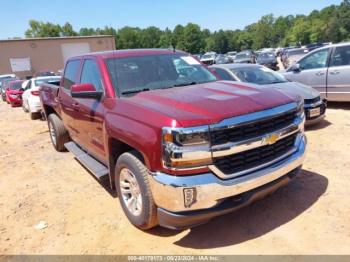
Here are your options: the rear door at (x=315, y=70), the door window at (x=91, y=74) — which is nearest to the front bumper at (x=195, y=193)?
the door window at (x=91, y=74)

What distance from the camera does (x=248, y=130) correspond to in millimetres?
3119

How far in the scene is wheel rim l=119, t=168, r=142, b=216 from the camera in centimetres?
357

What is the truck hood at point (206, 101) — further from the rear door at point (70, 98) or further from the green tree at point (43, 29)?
the green tree at point (43, 29)

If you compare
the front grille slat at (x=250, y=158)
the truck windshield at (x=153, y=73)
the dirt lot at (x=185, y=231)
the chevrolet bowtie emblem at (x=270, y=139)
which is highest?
the truck windshield at (x=153, y=73)

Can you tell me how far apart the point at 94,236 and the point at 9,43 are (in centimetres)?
4308

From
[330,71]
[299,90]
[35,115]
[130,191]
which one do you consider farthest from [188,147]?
[35,115]

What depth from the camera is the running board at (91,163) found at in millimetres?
4363

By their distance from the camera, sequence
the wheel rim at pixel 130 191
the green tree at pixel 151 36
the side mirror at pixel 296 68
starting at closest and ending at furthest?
the wheel rim at pixel 130 191 < the side mirror at pixel 296 68 < the green tree at pixel 151 36

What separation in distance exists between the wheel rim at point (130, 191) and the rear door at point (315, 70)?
6893 millimetres

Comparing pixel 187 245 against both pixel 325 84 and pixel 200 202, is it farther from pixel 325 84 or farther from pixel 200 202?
pixel 325 84

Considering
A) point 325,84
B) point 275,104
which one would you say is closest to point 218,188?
point 275,104

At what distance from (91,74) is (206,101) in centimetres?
200

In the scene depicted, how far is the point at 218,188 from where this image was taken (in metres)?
2.96

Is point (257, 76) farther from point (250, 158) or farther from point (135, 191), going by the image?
point (135, 191)
